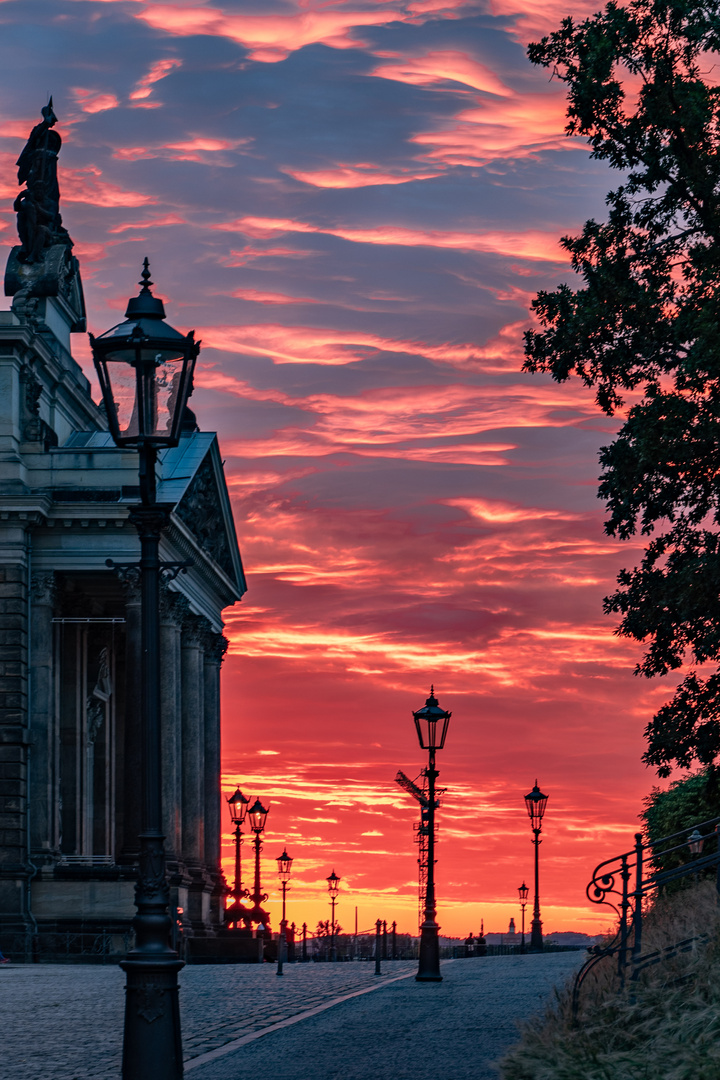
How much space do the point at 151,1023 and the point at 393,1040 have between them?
6.75 meters

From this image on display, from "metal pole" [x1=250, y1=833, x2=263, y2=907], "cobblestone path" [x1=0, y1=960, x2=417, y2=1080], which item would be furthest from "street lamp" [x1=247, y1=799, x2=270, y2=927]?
"cobblestone path" [x1=0, y1=960, x2=417, y2=1080]

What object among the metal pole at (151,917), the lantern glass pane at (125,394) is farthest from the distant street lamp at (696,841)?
the lantern glass pane at (125,394)

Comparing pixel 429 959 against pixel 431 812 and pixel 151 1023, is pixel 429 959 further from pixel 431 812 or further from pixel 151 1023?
pixel 151 1023

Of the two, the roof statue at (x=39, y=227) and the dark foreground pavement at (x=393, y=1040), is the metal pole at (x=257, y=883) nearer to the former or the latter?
the roof statue at (x=39, y=227)

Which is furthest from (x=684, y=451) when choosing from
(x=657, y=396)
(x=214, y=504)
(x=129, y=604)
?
(x=214, y=504)

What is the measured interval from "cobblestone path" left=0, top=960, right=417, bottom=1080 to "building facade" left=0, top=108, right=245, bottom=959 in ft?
22.5

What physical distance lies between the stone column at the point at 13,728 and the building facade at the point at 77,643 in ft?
0.14

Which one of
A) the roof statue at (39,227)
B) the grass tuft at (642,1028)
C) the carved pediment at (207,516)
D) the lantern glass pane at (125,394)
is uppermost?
the roof statue at (39,227)

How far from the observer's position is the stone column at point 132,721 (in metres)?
48.5

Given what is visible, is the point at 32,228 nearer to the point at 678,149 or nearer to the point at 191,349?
the point at 678,149

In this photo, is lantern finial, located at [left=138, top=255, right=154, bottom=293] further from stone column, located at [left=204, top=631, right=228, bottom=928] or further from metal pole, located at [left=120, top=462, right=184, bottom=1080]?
stone column, located at [left=204, top=631, right=228, bottom=928]

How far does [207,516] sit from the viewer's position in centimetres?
6147

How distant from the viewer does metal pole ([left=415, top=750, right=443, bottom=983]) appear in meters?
34.1

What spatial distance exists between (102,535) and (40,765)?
7.06 meters
